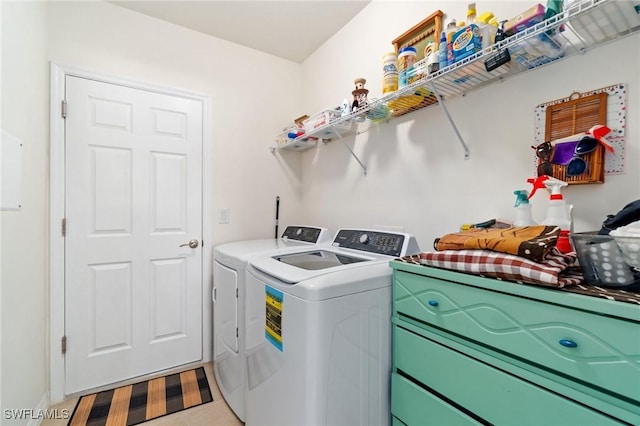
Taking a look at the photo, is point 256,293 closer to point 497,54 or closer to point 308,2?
point 497,54

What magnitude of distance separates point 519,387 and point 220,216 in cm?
221

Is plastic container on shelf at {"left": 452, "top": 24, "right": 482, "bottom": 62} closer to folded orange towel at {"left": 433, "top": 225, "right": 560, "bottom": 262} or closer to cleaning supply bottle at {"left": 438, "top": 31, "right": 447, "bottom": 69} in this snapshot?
cleaning supply bottle at {"left": 438, "top": 31, "right": 447, "bottom": 69}

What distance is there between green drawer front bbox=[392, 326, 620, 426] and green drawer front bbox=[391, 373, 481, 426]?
0.03 m

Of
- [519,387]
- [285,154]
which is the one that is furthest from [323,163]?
[519,387]

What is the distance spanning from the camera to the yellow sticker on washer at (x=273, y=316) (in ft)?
3.94

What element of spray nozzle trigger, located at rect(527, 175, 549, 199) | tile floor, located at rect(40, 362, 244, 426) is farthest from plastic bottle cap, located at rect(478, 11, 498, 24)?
tile floor, located at rect(40, 362, 244, 426)

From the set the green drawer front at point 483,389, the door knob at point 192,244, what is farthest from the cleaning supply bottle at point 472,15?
the door knob at point 192,244

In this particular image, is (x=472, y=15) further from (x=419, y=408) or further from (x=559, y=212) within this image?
(x=419, y=408)

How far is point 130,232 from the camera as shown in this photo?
212 centimetres

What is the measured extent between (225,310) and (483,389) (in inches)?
57.3

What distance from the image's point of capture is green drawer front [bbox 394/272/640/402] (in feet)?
2.14

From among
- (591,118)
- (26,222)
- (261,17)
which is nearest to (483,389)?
(591,118)

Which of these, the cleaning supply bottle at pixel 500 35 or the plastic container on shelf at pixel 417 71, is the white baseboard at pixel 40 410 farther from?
the cleaning supply bottle at pixel 500 35

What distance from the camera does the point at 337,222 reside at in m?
2.38
